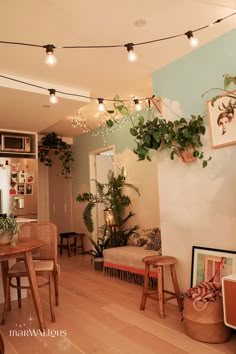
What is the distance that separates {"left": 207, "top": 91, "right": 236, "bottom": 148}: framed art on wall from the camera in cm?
266

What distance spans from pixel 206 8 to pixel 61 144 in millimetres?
4777

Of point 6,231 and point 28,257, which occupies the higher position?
point 6,231

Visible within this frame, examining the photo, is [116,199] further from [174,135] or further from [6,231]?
[6,231]

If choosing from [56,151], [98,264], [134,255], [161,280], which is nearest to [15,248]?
[161,280]

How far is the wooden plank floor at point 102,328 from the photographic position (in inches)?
91.1

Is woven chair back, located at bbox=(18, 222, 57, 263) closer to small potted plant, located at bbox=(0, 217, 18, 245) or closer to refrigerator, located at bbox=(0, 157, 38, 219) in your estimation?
small potted plant, located at bbox=(0, 217, 18, 245)

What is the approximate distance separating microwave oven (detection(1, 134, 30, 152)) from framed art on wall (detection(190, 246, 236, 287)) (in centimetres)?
388

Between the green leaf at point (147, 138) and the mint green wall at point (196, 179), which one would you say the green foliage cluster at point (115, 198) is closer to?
the mint green wall at point (196, 179)

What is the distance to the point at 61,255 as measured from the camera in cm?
652

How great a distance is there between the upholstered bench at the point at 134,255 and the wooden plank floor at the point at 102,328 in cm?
31

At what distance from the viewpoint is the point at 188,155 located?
307cm

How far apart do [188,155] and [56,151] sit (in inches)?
168

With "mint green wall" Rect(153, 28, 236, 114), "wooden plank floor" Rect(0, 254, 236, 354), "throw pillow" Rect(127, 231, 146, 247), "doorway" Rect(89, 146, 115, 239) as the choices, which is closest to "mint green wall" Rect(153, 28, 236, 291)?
"mint green wall" Rect(153, 28, 236, 114)

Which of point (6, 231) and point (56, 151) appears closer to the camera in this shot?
point (6, 231)
